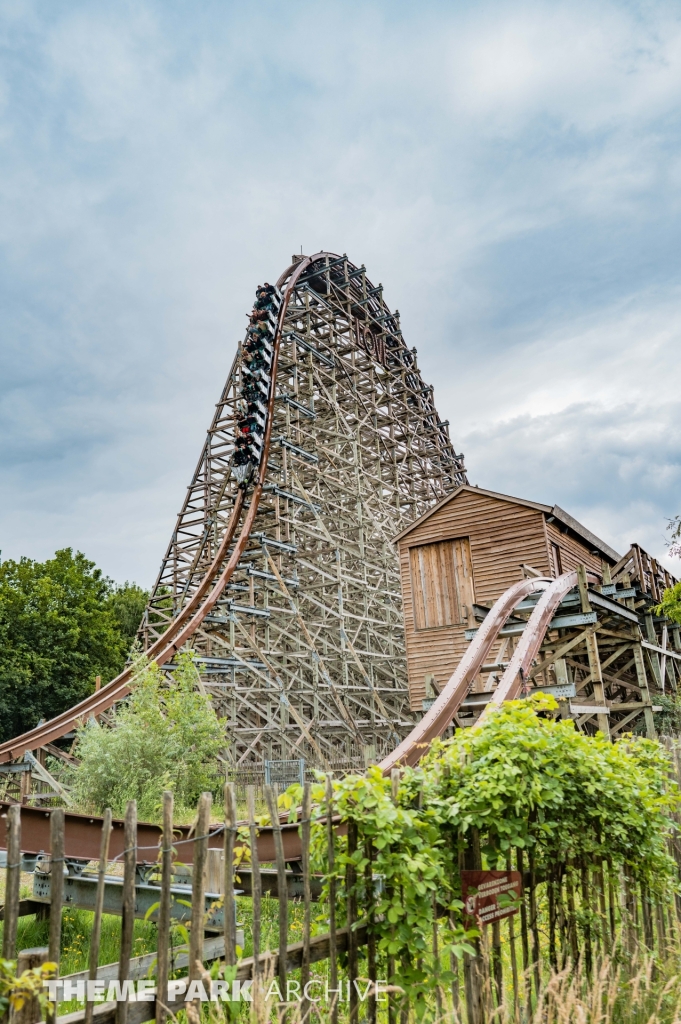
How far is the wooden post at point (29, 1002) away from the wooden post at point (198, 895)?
1.61 ft

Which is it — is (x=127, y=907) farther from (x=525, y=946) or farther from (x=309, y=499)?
(x=309, y=499)

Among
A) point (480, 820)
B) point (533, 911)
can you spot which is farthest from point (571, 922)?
point (480, 820)

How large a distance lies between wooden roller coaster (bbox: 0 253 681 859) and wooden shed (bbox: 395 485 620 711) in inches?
12.4

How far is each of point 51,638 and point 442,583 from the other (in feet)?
58.7

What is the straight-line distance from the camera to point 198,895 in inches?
104

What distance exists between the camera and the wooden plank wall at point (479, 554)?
14.1 metres

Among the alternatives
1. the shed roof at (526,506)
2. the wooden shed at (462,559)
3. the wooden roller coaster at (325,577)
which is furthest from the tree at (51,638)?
the shed roof at (526,506)

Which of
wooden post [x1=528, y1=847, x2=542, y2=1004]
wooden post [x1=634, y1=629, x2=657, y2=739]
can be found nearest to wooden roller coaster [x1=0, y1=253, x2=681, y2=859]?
wooden post [x1=634, y1=629, x2=657, y2=739]

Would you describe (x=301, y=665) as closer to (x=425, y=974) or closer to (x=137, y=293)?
(x=425, y=974)

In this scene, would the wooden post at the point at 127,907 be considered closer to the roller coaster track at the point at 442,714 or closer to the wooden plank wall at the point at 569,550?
the roller coaster track at the point at 442,714

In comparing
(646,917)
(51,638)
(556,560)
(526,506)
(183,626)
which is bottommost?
(646,917)

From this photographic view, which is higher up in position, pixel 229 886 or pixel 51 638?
pixel 51 638

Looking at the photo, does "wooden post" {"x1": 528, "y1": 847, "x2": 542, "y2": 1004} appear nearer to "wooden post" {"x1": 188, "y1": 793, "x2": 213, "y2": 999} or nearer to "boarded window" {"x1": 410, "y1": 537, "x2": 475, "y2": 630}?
"wooden post" {"x1": 188, "y1": 793, "x2": 213, "y2": 999}

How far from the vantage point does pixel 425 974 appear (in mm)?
3016
